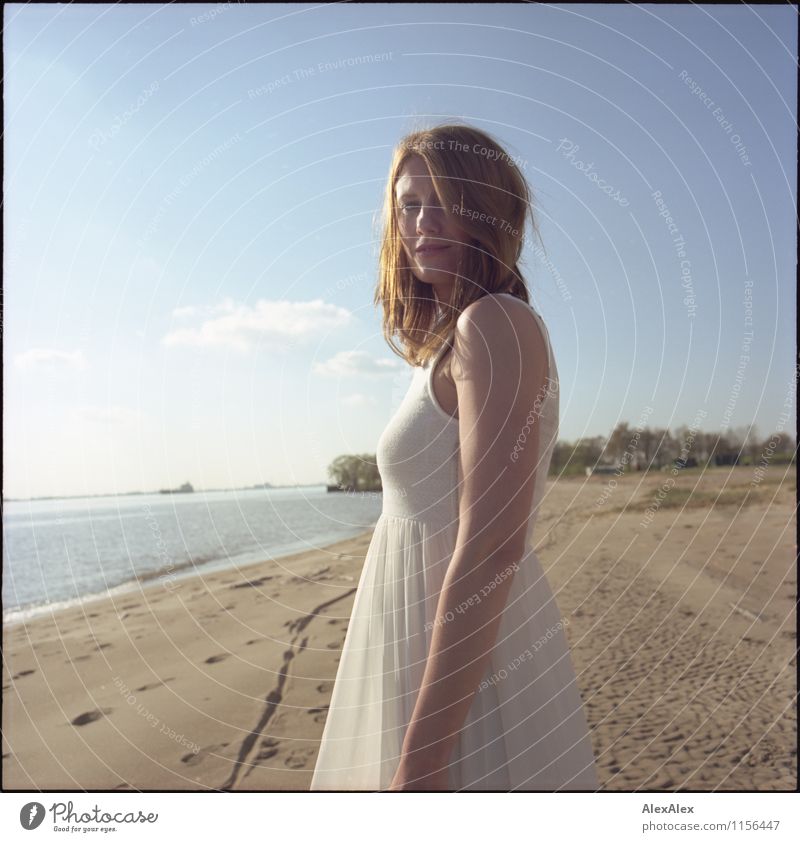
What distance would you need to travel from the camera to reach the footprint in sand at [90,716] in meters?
4.78

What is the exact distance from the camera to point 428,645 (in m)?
1.51

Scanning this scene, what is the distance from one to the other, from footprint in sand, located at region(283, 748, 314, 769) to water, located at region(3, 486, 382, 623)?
3550 millimetres

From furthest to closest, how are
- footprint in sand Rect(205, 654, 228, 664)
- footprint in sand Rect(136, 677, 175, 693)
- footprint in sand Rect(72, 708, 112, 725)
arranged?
footprint in sand Rect(205, 654, 228, 664) → footprint in sand Rect(136, 677, 175, 693) → footprint in sand Rect(72, 708, 112, 725)

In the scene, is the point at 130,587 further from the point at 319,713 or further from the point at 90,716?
the point at 319,713

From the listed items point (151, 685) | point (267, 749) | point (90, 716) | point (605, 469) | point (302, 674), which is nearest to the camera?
point (267, 749)

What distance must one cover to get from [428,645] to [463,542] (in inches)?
13.5

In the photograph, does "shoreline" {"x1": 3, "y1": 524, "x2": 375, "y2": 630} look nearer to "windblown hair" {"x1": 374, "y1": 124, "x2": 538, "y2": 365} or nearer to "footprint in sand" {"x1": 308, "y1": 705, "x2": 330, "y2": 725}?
"footprint in sand" {"x1": 308, "y1": 705, "x2": 330, "y2": 725}
